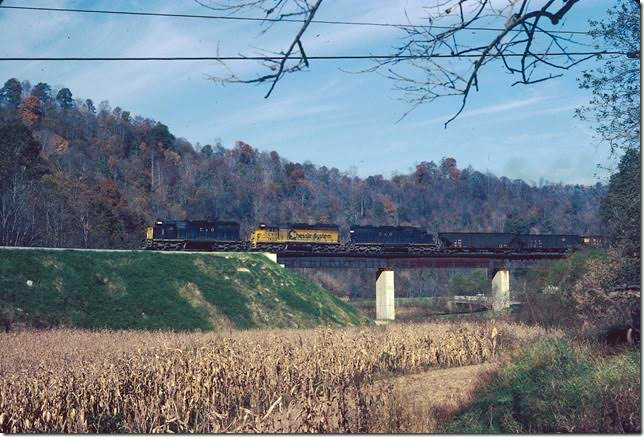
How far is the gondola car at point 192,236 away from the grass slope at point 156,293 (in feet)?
26.6

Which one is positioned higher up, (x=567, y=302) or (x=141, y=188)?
(x=141, y=188)

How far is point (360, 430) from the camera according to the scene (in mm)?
10875

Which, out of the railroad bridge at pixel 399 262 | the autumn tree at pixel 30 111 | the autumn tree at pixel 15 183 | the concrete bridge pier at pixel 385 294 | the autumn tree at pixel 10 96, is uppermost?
the autumn tree at pixel 10 96

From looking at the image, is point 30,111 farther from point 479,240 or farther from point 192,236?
point 479,240

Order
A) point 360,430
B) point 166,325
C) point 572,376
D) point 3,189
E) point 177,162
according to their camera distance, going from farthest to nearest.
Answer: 1. point 177,162
2. point 3,189
3. point 166,325
4. point 572,376
5. point 360,430

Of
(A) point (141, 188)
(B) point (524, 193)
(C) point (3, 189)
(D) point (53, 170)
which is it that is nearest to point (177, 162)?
(A) point (141, 188)

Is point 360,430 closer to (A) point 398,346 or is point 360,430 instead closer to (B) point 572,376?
(B) point 572,376

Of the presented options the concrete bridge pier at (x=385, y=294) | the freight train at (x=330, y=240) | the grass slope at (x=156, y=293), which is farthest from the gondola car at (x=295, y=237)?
the grass slope at (x=156, y=293)

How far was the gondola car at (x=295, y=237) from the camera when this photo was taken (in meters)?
64.1

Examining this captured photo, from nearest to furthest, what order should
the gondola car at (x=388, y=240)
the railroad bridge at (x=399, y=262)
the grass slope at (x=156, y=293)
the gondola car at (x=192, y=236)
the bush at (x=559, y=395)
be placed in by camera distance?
the bush at (x=559, y=395) → the grass slope at (x=156, y=293) → the gondola car at (x=192, y=236) → the railroad bridge at (x=399, y=262) → the gondola car at (x=388, y=240)

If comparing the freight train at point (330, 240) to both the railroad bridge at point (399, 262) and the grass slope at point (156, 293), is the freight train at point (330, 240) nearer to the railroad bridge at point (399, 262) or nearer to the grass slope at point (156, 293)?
the railroad bridge at point (399, 262)

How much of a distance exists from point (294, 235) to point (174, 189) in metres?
22.8

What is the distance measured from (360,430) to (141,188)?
71.7 metres

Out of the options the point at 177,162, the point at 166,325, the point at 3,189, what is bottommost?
the point at 166,325
